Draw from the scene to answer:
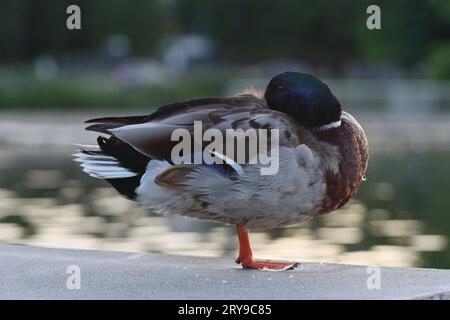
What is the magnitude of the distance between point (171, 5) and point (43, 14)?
111 feet

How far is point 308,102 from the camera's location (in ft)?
21.5

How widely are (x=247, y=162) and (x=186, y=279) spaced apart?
0.72 meters

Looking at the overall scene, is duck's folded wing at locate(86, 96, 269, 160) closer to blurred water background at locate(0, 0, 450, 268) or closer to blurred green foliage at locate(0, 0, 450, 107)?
blurred water background at locate(0, 0, 450, 268)

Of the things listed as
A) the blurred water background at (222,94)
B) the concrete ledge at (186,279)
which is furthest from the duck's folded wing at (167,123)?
the blurred water background at (222,94)

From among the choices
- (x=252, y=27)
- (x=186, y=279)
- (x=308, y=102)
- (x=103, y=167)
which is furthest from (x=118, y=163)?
(x=252, y=27)

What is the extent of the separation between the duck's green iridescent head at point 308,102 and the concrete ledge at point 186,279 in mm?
864

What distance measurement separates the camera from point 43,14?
5644cm

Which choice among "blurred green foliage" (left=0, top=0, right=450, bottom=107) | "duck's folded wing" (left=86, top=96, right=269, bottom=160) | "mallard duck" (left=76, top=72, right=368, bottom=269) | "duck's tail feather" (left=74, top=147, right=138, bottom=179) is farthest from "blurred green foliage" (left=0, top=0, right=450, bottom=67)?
"duck's tail feather" (left=74, top=147, right=138, bottom=179)

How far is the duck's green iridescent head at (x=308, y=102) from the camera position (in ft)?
21.4

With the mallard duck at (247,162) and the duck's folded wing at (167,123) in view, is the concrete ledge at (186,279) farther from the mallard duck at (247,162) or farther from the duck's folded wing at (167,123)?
the duck's folded wing at (167,123)

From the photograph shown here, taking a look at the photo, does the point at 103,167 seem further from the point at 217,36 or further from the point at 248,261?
the point at 217,36
